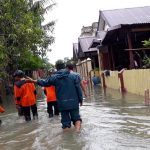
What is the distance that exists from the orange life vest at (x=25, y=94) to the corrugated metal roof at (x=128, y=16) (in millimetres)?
10125

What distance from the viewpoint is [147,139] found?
7.96m

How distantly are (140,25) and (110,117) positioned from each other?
33.7ft

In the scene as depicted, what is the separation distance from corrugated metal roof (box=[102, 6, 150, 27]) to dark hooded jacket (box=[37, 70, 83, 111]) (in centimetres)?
1247

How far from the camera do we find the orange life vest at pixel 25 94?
12.1m

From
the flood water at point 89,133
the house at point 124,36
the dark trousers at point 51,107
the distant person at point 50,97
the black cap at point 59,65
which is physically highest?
the house at point 124,36

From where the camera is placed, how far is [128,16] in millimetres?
23109

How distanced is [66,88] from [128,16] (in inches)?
582

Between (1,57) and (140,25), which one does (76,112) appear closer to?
(1,57)

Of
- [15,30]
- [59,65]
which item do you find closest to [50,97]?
[59,65]

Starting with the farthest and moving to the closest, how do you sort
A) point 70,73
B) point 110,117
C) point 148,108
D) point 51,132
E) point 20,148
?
point 148,108 → point 110,117 → point 51,132 → point 70,73 → point 20,148

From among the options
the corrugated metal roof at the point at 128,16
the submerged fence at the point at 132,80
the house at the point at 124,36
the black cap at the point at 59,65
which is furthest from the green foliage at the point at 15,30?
the black cap at the point at 59,65

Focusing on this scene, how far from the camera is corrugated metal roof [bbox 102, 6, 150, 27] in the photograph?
21770 millimetres

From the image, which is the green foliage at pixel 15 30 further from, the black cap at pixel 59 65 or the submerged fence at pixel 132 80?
the black cap at pixel 59 65

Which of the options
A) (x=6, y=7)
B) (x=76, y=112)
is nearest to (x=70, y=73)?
(x=76, y=112)
